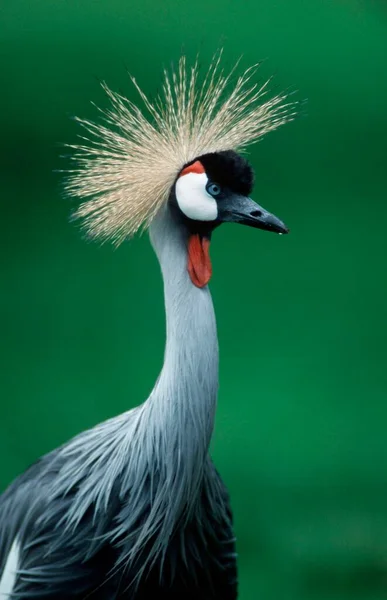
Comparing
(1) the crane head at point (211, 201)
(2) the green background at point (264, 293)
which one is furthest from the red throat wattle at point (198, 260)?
(2) the green background at point (264, 293)

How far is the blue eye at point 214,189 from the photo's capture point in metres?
1.22

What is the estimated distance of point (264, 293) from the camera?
5.97 feet

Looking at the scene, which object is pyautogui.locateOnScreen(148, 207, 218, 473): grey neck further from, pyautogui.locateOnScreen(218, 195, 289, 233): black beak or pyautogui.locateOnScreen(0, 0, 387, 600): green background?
pyautogui.locateOnScreen(0, 0, 387, 600): green background

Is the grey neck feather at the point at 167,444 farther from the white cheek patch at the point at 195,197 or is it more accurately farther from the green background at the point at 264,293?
the green background at the point at 264,293

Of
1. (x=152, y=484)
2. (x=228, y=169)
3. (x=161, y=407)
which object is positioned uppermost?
(x=228, y=169)

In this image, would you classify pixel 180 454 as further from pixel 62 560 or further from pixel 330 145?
pixel 330 145

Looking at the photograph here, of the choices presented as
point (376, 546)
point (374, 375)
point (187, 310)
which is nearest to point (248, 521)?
point (376, 546)

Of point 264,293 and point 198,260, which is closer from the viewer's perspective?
point 198,260

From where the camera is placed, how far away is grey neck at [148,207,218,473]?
1.23 meters

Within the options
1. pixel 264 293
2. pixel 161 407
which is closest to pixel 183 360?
pixel 161 407

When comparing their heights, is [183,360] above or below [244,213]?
below

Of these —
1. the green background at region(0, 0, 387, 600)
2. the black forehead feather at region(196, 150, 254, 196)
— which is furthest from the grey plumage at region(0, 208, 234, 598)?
the green background at region(0, 0, 387, 600)

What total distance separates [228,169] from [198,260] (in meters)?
0.14

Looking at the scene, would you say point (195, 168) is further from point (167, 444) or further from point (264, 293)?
point (264, 293)
